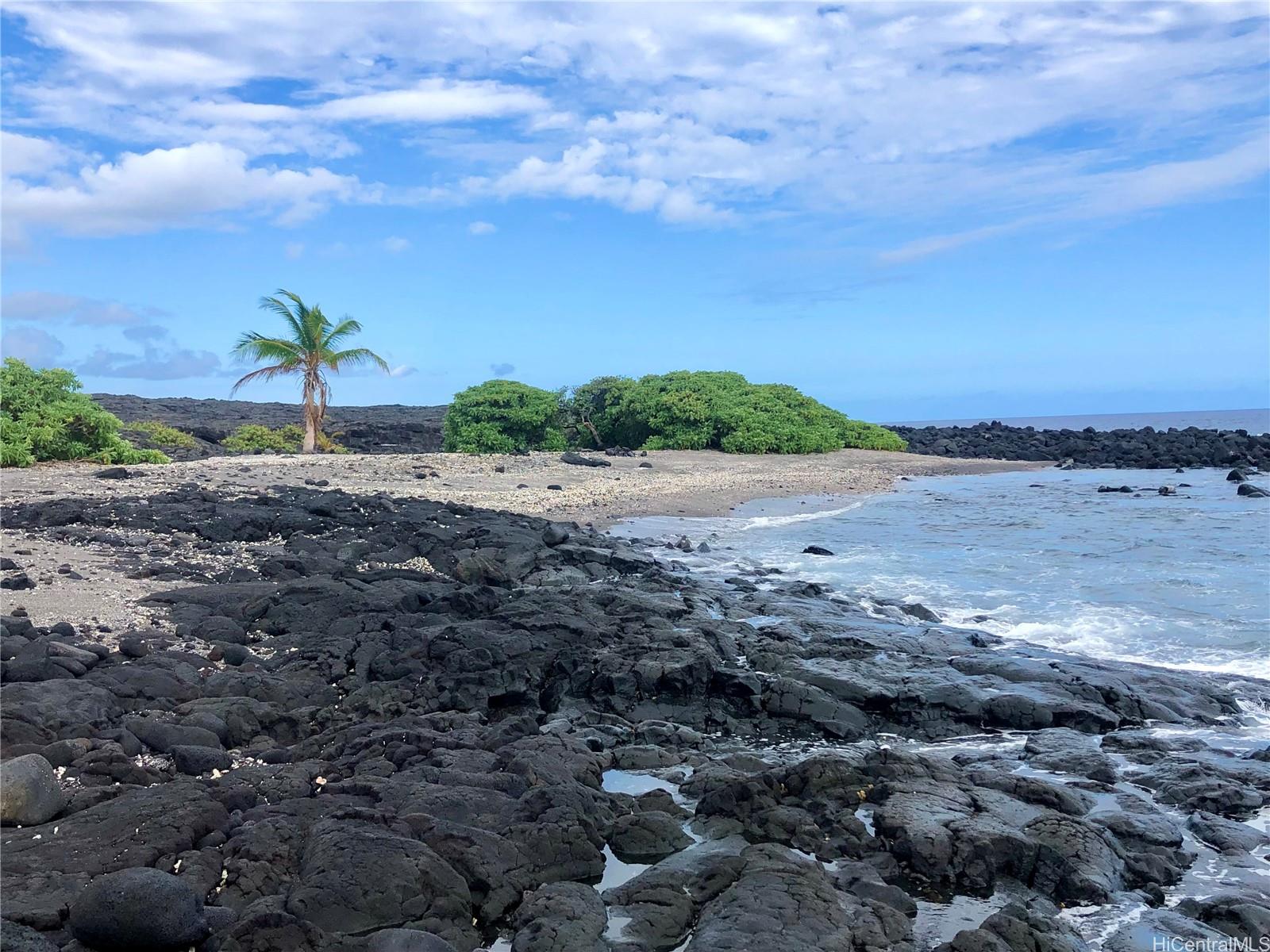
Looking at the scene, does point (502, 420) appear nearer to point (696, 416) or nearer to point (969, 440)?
point (696, 416)

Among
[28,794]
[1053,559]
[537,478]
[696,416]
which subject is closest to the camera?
[28,794]

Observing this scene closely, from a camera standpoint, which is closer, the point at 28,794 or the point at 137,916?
the point at 137,916

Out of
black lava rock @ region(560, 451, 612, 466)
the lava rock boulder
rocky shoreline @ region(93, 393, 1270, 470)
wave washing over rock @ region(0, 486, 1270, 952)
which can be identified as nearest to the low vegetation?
black lava rock @ region(560, 451, 612, 466)

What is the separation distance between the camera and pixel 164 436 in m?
32.7

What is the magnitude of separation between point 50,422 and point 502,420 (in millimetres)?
15361

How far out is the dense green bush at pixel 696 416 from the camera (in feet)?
114

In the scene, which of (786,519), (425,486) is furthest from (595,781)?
(425,486)

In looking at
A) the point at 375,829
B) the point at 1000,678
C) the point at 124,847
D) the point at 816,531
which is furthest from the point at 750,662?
the point at 816,531

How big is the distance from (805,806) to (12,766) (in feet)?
15.5

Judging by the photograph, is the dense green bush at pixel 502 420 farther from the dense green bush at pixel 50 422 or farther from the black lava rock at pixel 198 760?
the black lava rock at pixel 198 760

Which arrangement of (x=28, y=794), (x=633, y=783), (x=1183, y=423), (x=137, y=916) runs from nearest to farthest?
(x=137, y=916), (x=28, y=794), (x=633, y=783), (x=1183, y=423)

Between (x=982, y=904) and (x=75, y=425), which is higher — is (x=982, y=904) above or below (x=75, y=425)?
below

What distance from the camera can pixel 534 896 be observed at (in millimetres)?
5109

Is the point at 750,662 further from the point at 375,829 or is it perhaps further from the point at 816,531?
the point at 816,531
